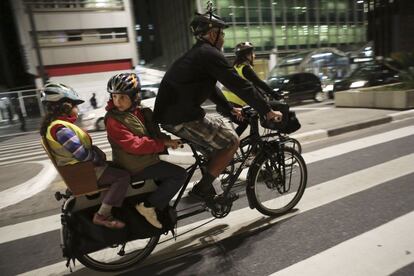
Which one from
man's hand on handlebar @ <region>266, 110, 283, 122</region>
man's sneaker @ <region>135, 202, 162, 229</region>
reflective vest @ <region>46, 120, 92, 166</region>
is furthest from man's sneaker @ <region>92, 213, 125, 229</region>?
man's hand on handlebar @ <region>266, 110, 283, 122</region>

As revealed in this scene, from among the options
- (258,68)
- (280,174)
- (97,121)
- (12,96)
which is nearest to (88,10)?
(12,96)

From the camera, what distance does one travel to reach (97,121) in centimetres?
1517

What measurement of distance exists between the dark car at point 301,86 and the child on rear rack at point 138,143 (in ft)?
46.5

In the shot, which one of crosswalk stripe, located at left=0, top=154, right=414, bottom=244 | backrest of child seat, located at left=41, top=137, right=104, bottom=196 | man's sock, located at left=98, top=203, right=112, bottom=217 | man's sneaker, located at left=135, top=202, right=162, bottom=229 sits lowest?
crosswalk stripe, located at left=0, top=154, right=414, bottom=244

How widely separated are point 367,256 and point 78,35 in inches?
1368

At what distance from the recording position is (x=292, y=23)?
39.4 metres

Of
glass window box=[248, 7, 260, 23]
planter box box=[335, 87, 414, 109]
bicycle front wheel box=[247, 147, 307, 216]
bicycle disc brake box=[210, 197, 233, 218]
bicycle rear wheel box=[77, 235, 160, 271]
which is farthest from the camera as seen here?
glass window box=[248, 7, 260, 23]

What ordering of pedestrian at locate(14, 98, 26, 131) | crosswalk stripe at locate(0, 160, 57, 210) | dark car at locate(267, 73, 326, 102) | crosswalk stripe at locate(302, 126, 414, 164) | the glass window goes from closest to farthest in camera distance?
crosswalk stripe at locate(0, 160, 57, 210)
crosswalk stripe at locate(302, 126, 414, 164)
dark car at locate(267, 73, 326, 102)
pedestrian at locate(14, 98, 26, 131)
the glass window

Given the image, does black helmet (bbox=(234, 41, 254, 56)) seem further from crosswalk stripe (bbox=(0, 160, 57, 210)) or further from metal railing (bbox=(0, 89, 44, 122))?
metal railing (bbox=(0, 89, 44, 122))

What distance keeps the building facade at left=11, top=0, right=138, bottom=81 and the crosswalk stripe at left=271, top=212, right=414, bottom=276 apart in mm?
32158

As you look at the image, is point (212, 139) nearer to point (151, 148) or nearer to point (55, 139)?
point (151, 148)

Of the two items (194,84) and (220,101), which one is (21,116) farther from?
(194,84)

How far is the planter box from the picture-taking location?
1017cm

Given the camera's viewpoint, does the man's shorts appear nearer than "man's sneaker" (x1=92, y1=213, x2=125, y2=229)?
No
